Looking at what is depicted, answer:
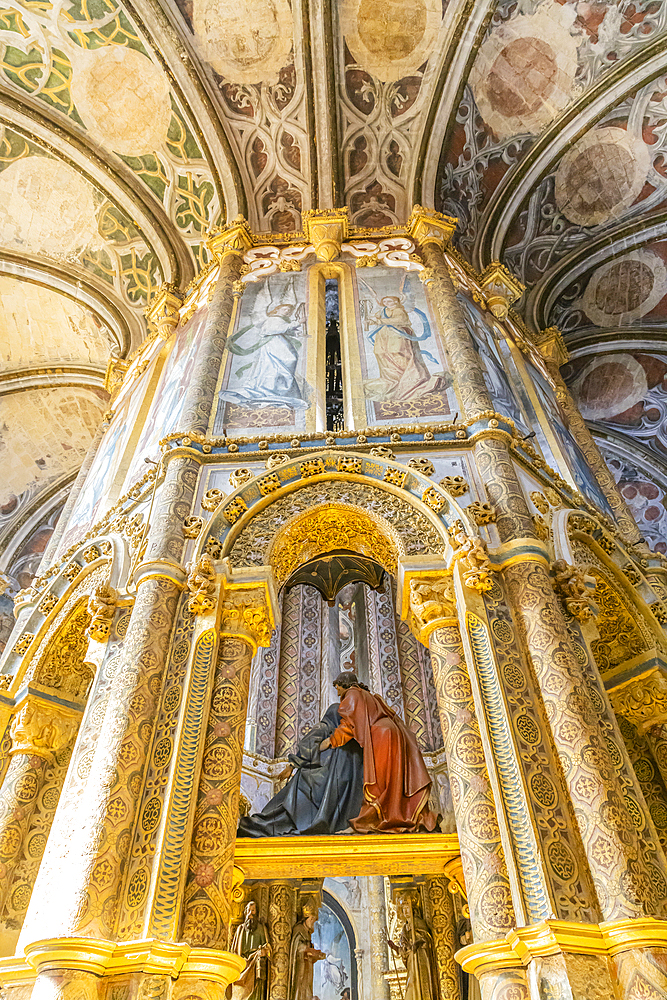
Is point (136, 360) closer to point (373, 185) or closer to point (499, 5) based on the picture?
point (373, 185)

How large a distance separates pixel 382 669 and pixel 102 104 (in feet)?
29.1

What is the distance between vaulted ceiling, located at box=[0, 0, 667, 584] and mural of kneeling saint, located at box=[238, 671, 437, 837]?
6957mm

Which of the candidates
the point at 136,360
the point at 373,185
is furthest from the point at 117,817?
the point at 373,185

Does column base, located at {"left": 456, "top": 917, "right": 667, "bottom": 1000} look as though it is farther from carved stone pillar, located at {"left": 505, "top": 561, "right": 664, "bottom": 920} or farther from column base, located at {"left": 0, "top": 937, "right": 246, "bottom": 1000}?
column base, located at {"left": 0, "top": 937, "right": 246, "bottom": 1000}

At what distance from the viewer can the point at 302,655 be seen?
11961mm

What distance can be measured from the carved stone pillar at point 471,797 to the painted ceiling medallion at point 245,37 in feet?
27.5

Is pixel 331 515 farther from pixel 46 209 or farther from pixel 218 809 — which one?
pixel 46 209

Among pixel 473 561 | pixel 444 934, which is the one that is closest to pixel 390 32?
pixel 473 561

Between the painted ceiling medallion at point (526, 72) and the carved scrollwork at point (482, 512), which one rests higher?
the painted ceiling medallion at point (526, 72)

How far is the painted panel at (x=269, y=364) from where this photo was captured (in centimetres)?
683

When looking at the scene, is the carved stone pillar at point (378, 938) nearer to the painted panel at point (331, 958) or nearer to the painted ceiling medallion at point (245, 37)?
the painted panel at point (331, 958)

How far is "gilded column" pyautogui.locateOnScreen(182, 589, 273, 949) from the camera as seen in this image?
12.3 ft

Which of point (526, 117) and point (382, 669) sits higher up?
point (526, 117)

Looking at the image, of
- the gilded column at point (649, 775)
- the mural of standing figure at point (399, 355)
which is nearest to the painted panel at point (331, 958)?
the gilded column at point (649, 775)
